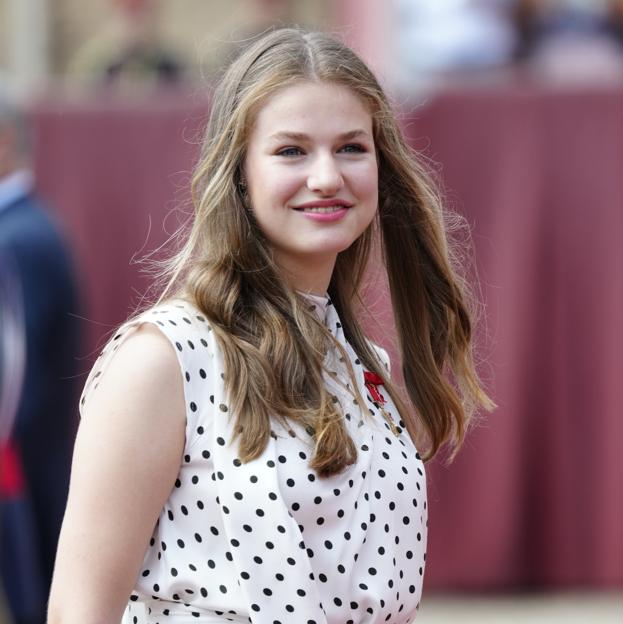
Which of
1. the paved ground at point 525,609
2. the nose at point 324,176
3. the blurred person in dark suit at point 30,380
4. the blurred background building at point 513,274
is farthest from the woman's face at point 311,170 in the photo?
the paved ground at point 525,609

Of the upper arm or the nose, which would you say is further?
the nose

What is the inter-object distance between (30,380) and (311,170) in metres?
2.97

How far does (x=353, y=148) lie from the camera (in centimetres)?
208

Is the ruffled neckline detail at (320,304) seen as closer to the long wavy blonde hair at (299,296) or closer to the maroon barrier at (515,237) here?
Result: the long wavy blonde hair at (299,296)

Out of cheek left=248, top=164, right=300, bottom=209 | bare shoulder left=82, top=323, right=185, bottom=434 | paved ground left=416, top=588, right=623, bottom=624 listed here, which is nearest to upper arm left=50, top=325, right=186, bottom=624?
bare shoulder left=82, top=323, right=185, bottom=434

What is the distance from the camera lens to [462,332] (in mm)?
2396

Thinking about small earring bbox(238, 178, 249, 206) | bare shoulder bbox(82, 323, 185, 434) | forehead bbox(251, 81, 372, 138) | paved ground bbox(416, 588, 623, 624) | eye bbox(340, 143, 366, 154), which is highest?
forehead bbox(251, 81, 372, 138)

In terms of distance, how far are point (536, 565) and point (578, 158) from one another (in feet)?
5.10

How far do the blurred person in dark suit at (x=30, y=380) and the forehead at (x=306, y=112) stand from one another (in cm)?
284

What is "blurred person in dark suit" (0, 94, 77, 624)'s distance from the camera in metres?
4.77

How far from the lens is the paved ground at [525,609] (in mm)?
5699

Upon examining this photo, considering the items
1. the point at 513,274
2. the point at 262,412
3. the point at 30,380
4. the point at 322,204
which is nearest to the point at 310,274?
the point at 322,204

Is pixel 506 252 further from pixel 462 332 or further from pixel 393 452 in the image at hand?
pixel 393 452

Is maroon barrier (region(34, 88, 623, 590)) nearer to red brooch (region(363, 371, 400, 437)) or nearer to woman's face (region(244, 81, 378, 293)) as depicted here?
red brooch (region(363, 371, 400, 437))
